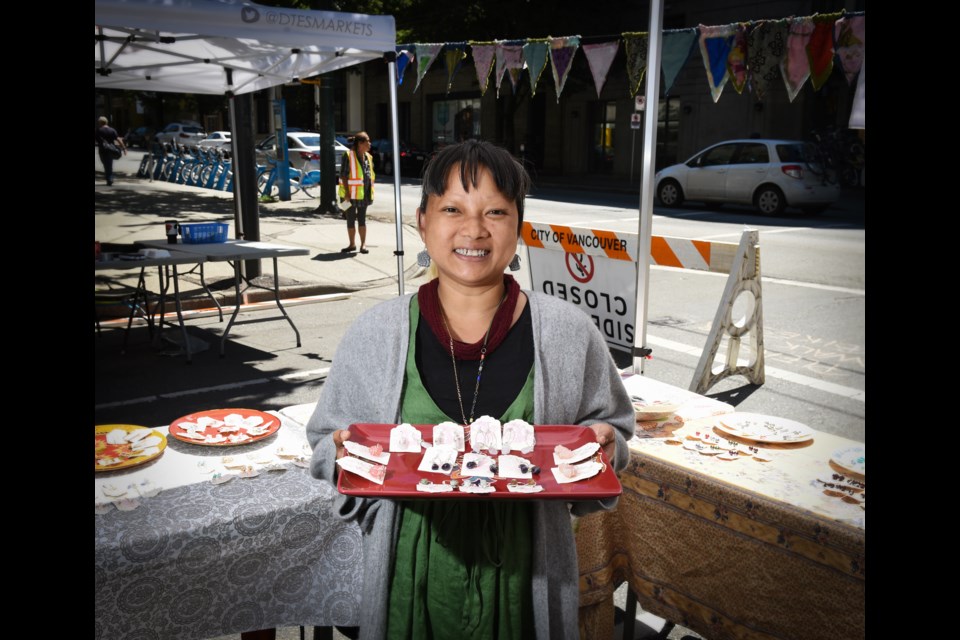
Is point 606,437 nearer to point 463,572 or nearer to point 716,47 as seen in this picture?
point 463,572

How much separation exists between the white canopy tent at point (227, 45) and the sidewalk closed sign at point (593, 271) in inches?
50.7

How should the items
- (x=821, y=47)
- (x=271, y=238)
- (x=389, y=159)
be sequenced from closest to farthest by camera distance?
(x=821, y=47) → (x=271, y=238) → (x=389, y=159)

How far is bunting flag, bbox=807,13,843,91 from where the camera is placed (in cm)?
536

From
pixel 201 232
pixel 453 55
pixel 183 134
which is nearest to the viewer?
pixel 201 232

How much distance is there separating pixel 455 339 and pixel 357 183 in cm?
1111

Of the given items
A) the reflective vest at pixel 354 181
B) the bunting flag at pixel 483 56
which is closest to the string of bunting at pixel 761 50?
the bunting flag at pixel 483 56

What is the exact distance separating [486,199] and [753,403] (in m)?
5.00

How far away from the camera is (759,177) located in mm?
18312

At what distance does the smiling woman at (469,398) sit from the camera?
6.21 ft

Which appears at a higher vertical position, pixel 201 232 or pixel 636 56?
pixel 636 56

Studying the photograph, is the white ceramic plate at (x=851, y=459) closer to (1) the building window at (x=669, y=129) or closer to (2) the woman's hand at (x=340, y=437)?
(2) the woman's hand at (x=340, y=437)

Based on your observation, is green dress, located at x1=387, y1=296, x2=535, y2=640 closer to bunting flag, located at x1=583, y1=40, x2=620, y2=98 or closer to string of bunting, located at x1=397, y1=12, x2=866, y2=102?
string of bunting, located at x1=397, y1=12, x2=866, y2=102

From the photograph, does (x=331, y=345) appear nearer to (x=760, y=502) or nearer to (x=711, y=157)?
(x=760, y=502)

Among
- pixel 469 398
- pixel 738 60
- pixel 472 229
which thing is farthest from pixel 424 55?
pixel 469 398
